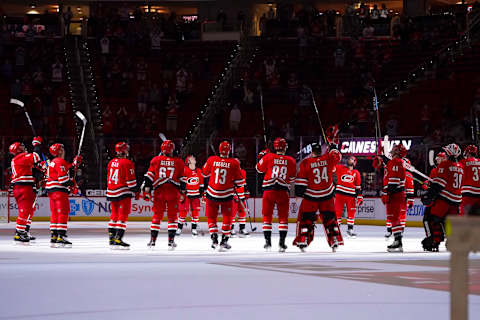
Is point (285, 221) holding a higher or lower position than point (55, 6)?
lower

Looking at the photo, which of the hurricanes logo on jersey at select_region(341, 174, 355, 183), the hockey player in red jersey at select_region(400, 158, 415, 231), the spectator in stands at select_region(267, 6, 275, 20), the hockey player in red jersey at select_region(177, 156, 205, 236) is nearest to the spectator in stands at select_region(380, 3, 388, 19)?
the spectator in stands at select_region(267, 6, 275, 20)

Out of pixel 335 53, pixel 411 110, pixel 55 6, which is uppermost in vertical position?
pixel 55 6

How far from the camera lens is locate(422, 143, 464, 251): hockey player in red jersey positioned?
49.4 feet

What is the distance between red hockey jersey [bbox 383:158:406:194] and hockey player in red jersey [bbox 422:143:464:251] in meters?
0.47

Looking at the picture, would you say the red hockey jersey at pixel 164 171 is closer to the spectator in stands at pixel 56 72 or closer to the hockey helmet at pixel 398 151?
the hockey helmet at pixel 398 151

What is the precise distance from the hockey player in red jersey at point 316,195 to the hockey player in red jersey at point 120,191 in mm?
2849

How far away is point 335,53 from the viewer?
3384cm

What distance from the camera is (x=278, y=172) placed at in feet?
49.1

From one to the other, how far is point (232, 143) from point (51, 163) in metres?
10.3

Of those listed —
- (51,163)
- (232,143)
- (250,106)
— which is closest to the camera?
(51,163)

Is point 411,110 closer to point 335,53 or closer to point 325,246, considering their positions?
point 335,53

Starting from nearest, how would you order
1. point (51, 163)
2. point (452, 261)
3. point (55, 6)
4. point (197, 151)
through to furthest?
point (452, 261)
point (51, 163)
point (197, 151)
point (55, 6)

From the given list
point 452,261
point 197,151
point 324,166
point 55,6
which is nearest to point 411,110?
point 197,151

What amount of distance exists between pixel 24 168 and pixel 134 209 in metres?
11.4
